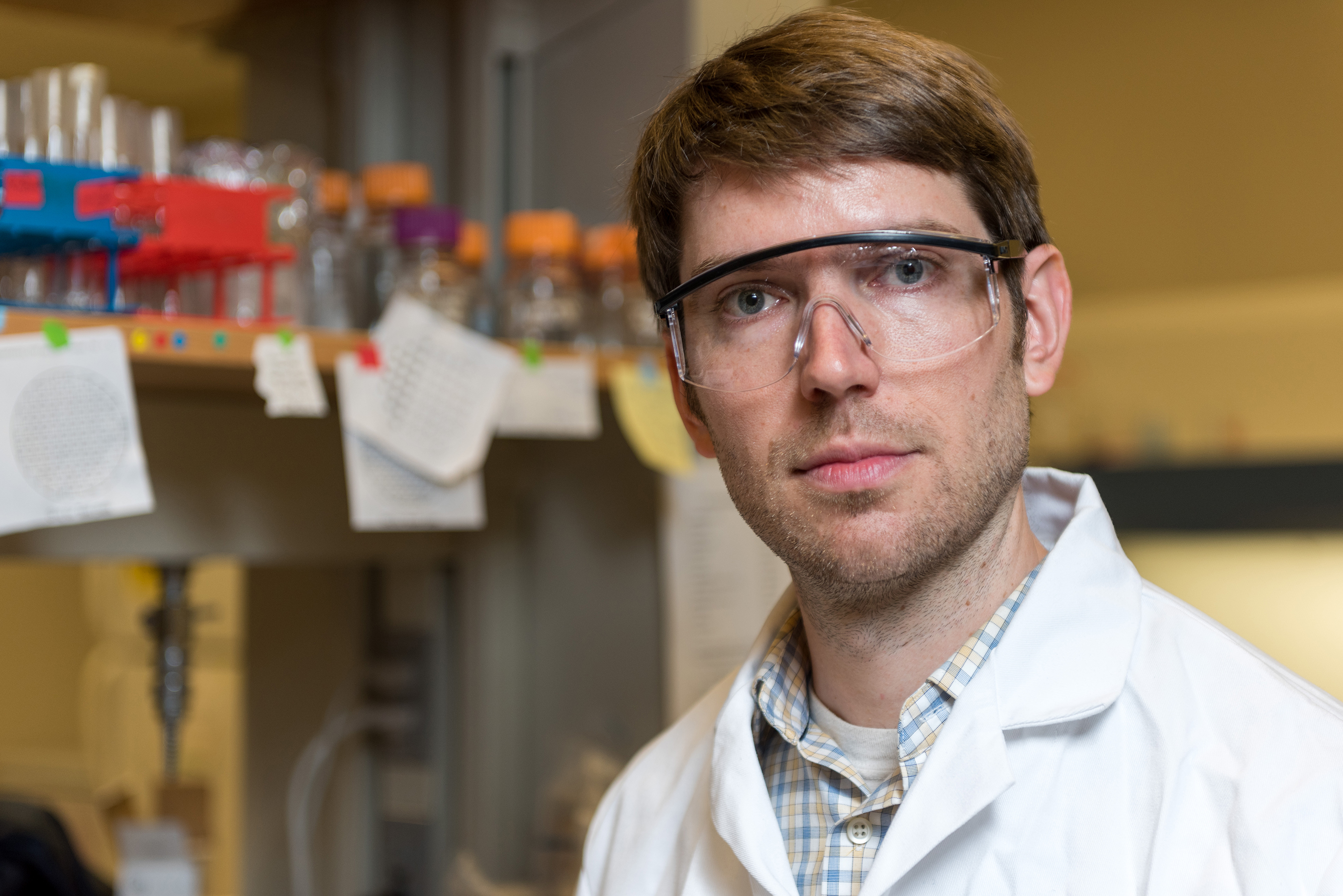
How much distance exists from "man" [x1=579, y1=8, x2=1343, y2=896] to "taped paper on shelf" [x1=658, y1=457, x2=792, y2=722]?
1.76ft

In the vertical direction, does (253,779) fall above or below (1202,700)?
below

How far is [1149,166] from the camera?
7.30 feet

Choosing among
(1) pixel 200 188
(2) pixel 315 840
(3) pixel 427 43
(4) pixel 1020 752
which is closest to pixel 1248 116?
(3) pixel 427 43

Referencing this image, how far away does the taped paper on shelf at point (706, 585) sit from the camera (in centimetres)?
156

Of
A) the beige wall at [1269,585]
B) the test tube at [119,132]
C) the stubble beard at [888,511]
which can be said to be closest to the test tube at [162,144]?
the test tube at [119,132]

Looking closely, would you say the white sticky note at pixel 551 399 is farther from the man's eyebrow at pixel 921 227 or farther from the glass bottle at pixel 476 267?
the man's eyebrow at pixel 921 227

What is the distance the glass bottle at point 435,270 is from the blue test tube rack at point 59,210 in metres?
0.39

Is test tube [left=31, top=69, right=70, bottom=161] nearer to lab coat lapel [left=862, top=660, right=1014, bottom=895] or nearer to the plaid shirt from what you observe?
the plaid shirt

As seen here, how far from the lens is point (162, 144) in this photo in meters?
1.27

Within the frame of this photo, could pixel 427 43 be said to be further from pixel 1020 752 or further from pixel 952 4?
pixel 1020 752

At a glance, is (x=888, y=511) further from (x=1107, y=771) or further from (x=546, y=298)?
(x=546, y=298)

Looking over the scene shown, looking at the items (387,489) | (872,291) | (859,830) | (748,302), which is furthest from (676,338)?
(387,489)

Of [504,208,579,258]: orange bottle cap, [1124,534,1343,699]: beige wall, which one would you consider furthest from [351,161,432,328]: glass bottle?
[1124,534,1343,699]: beige wall

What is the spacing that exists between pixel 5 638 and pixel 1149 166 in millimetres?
2135
